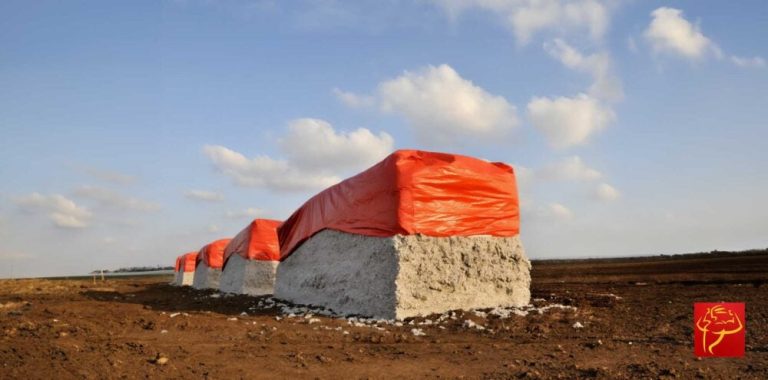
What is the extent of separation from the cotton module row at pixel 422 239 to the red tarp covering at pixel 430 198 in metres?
0.02

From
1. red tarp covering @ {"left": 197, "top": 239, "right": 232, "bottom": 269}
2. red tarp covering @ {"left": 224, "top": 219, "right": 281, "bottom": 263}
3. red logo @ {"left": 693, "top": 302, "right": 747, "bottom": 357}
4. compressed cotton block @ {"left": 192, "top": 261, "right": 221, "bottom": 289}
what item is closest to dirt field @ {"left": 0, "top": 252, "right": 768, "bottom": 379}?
red logo @ {"left": 693, "top": 302, "right": 747, "bottom": 357}

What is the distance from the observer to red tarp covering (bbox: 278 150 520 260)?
8875mm

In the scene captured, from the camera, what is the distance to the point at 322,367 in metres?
5.32

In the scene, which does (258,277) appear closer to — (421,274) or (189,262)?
(421,274)

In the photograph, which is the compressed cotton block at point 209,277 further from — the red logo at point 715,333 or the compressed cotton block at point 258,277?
the red logo at point 715,333

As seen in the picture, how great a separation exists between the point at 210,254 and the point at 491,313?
20.7 m

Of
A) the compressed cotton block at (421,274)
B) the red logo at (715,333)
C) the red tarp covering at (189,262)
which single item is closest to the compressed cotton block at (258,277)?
the compressed cotton block at (421,274)

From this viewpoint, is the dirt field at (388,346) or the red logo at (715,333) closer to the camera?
the dirt field at (388,346)

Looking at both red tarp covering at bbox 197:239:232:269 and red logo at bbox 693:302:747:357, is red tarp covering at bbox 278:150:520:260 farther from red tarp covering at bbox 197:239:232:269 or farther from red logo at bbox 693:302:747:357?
red tarp covering at bbox 197:239:232:269

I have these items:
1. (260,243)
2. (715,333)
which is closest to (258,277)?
(260,243)

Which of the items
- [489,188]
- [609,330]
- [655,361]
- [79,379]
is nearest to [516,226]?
[489,188]

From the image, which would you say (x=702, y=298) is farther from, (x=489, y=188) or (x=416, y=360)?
(x=416, y=360)

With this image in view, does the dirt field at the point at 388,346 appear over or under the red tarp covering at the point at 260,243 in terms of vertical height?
under

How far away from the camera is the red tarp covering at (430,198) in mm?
8875
